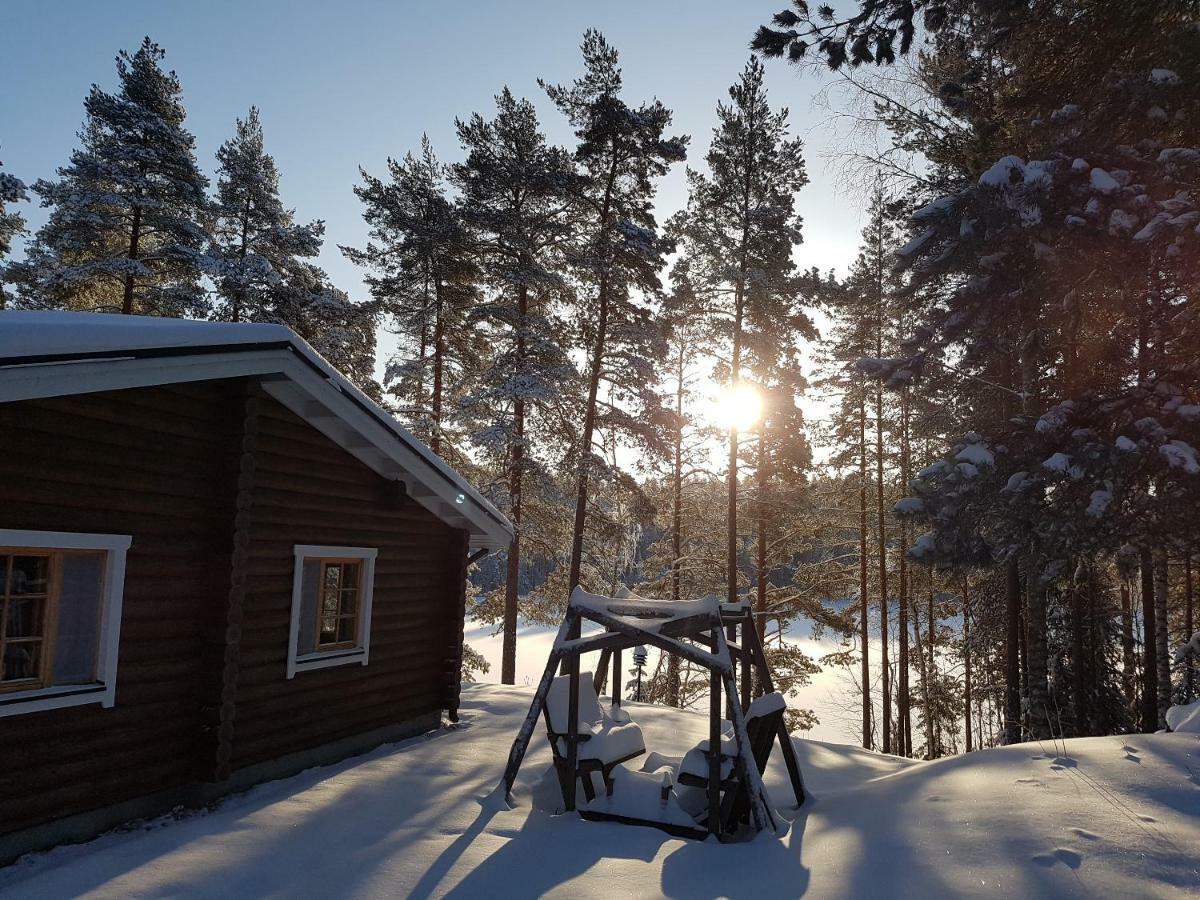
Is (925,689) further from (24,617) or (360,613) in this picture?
(24,617)

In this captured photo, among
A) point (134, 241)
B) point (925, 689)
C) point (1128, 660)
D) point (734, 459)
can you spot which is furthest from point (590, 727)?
point (925, 689)

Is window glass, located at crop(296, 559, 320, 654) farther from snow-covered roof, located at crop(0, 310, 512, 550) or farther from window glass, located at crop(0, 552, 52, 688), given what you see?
window glass, located at crop(0, 552, 52, 688)

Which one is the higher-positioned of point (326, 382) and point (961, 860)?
point (326, 382)

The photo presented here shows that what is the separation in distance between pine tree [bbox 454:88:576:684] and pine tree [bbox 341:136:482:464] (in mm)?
867

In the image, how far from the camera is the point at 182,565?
6719 millimetres

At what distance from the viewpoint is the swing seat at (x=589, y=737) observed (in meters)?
7.16

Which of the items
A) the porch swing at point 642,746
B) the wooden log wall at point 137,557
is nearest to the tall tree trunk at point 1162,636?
the porch swing at point 642,746

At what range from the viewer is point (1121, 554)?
8.86 meters

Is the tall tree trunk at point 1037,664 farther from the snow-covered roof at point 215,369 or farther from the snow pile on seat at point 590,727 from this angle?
the snow-covered roof at point 215,369

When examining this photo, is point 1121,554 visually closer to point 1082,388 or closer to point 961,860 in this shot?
point 1082,388

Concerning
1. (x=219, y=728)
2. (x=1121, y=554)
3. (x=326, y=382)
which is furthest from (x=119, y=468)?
(x=1121, y=554)

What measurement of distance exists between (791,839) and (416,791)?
3.82 m

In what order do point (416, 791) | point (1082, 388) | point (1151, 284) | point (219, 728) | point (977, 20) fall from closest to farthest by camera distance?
point (219, 728), point (416, 791), point (977, 20), point (1151, 284), point (1082, 388)

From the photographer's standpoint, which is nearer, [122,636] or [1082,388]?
[122,636]
